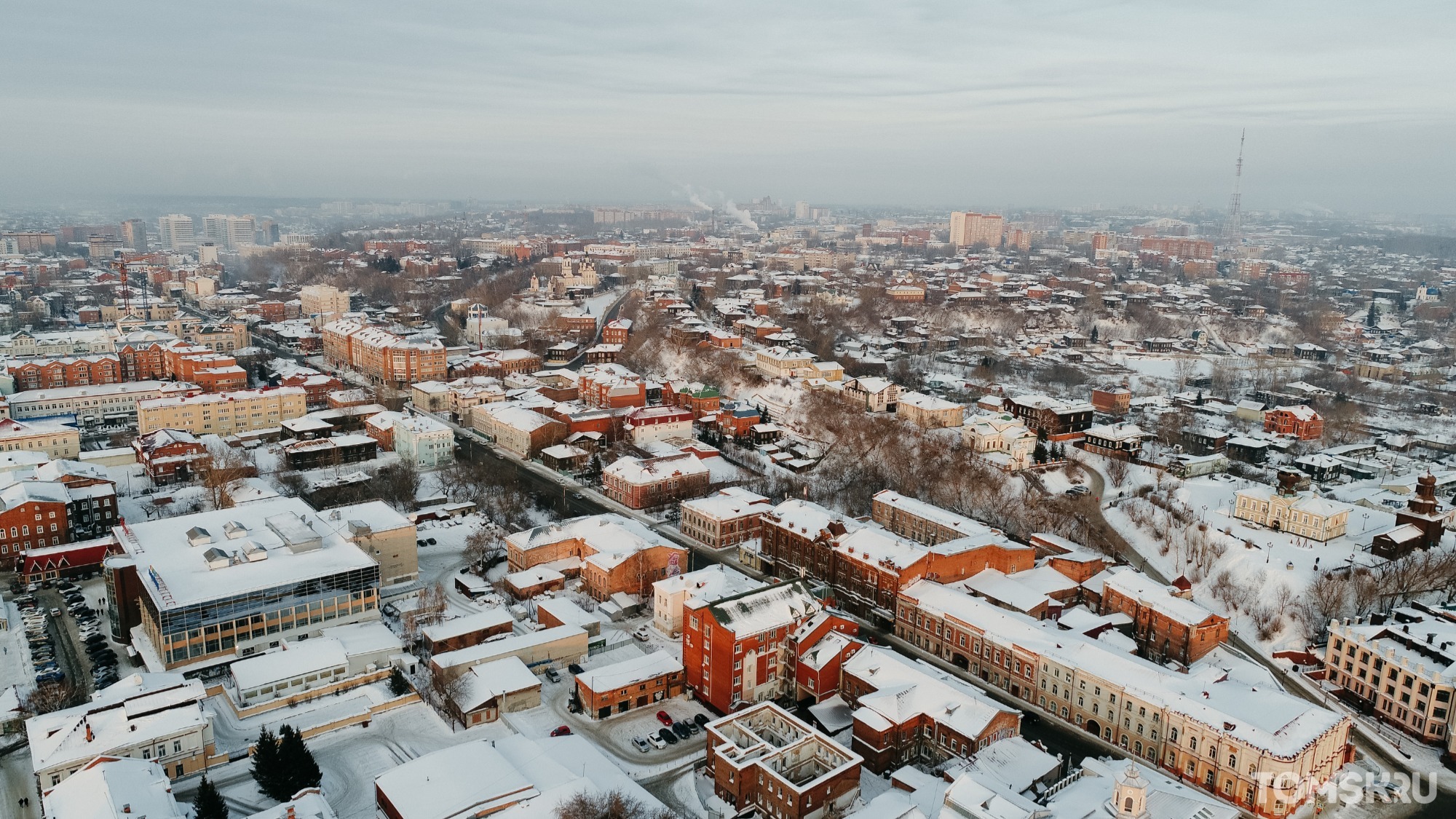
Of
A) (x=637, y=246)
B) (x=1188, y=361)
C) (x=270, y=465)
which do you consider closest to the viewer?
(x=270, y=465)

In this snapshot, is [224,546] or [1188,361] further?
[1188,361]

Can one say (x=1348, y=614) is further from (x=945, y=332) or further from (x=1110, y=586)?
(x=945, y=332)

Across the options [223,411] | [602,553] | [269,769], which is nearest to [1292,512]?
[602,553]

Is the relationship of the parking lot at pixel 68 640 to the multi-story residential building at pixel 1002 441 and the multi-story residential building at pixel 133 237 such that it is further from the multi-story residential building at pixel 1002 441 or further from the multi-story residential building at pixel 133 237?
the multi-story residential building at pixel 133 237

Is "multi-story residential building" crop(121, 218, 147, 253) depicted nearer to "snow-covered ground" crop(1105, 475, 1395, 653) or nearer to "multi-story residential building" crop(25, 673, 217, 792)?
"multi-story residential building" crop(25, 673, 217, 792)

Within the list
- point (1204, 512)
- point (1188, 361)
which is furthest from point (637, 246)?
point (1204, 512)

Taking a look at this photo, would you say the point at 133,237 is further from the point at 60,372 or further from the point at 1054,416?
the point at 1054,416

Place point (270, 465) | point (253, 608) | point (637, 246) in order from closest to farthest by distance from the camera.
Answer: point (253, 608), point (270, 465), point (637, 246)
